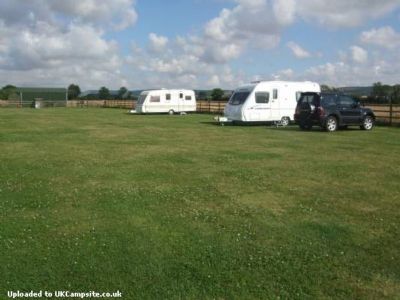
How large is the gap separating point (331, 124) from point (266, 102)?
5221 millimetres

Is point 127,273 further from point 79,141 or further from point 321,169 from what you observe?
point 79,141

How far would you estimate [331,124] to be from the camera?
71.2 feet

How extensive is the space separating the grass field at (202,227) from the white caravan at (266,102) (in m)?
13.9

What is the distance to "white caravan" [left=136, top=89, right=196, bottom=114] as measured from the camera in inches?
1719

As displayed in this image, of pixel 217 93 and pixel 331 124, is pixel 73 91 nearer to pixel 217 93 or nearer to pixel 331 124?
pixel 217 93

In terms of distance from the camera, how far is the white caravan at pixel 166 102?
43.7 metres

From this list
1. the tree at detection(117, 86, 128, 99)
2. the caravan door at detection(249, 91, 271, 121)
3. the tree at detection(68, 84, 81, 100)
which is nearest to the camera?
the caravan door at detection(249, 91, 271, 121)

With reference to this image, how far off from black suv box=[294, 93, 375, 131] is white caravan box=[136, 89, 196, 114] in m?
22.4

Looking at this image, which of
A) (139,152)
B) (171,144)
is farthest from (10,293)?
(171,144)

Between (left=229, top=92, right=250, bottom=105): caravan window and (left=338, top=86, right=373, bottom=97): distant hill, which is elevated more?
(left=338, top=86, right=373, bottom=97): distant hill

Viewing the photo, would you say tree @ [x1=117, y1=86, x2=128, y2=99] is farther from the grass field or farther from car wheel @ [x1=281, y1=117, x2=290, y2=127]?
the grass field

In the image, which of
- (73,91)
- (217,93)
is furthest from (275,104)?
(73,91)

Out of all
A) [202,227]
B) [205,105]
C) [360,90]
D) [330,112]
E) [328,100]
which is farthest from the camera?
[205,105]

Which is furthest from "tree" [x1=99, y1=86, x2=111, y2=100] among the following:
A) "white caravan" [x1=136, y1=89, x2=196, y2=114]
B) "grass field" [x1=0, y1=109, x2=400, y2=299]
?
"grass field" [x1=0, y1=109, x2=400, y2=299]
